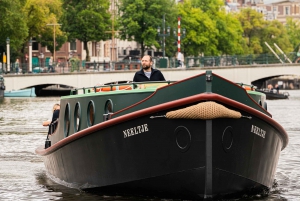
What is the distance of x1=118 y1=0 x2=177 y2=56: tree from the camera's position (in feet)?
299

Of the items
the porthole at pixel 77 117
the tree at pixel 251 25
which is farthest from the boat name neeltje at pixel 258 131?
the tree at pixel 251 25

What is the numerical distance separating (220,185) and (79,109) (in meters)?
2.90

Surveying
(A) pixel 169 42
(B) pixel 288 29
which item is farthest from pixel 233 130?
(B) pixel 288 29

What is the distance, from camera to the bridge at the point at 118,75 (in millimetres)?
75125

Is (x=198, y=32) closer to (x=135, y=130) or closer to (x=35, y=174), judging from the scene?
(x=35, y=174)

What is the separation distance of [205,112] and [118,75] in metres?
66.7

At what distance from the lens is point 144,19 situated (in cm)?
9162

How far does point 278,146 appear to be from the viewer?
15055 millimetres

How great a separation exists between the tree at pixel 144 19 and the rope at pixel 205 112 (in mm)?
77607

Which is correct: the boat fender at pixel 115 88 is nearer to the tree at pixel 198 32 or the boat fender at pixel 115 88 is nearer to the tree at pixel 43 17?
the tree at pixel 43 17

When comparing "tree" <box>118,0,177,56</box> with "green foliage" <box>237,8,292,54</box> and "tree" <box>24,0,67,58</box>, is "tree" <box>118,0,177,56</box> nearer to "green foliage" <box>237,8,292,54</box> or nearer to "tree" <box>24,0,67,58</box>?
"tree" <box>24,0,67,58</box>

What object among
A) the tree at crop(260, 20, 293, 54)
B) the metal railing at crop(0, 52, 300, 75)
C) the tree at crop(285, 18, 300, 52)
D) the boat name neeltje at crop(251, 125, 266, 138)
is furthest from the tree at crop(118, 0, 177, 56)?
the boat name neeltje at crop(251, 125, 266, 138)

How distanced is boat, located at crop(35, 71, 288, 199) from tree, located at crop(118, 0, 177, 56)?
76.2 m

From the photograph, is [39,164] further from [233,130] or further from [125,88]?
[233,130]
